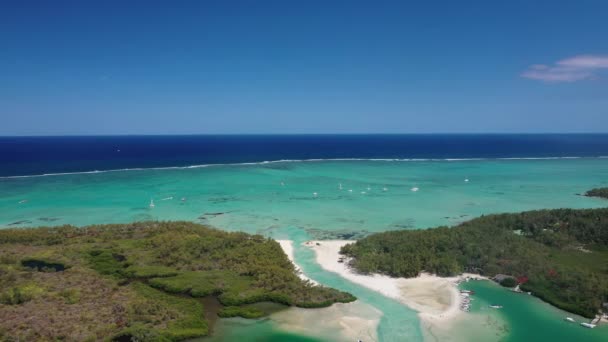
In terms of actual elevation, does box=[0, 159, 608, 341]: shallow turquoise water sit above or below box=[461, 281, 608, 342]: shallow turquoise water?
above

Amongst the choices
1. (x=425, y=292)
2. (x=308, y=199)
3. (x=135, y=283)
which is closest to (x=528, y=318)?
(x=425, y=292)

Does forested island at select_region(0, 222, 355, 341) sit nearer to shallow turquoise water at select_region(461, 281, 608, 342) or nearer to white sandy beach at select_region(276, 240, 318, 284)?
white sandy beach at select_region(276, 240, 318, 284)

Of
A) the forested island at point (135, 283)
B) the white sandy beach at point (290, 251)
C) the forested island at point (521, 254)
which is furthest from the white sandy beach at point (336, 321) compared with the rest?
the forested island at point (521, 254)

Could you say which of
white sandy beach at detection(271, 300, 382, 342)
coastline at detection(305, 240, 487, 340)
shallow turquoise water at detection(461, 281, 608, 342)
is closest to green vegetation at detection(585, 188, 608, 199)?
coastline at detection(305, 240, 487, 340)

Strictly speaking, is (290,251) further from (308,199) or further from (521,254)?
(308,199)

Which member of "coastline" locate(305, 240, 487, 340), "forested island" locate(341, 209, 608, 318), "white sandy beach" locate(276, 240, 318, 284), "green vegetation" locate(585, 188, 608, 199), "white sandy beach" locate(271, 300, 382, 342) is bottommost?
"white sandy beach" locate(271, 300, 382, 342)

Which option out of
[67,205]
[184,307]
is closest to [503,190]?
[184,307]
